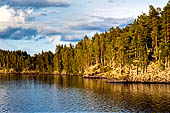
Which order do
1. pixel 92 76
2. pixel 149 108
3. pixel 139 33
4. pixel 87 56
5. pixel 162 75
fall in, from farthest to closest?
pixel 87 56 < pixel 92 76 < pixel 139 33 < pixel 162 75 < pixel 149 108

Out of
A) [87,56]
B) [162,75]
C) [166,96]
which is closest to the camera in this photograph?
[166,96]

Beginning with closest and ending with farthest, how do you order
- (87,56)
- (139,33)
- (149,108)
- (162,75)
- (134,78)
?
(149,108)
(162,75)
(134,78)
(139,33)
(87,56)

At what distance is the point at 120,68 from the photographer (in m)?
123

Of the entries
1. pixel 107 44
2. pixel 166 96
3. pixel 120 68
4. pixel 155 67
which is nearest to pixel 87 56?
pixel 107 44

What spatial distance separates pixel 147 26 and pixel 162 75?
31.1 metres

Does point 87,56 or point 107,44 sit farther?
point 87,56

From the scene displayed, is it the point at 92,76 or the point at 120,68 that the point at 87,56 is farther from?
the point at 120,68

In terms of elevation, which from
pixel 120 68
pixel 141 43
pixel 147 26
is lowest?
pixel 120 68

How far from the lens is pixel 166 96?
2776 inches

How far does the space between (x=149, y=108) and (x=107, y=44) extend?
109878mm

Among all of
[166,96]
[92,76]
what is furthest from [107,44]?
[166,96]

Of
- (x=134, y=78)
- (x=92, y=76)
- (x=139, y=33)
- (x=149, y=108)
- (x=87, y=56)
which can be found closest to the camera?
(x=149, y=108)

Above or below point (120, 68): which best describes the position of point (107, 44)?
above

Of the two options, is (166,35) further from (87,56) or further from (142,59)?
(87,56)
